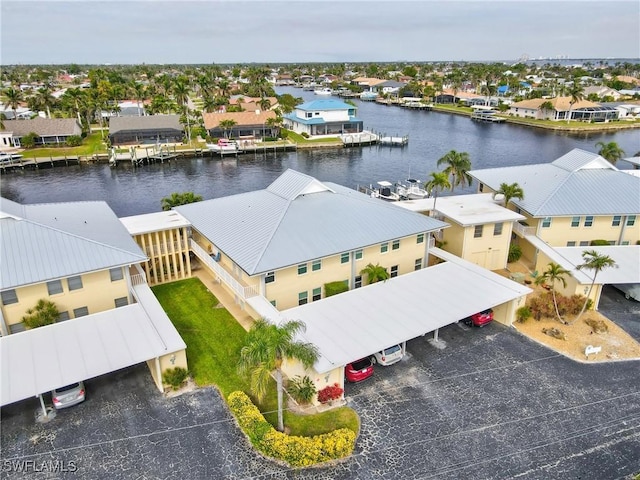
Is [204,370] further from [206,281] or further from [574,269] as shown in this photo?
[574,269]

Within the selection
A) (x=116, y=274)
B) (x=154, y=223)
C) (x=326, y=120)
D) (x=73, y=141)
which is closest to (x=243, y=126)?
(x=326, y=120)

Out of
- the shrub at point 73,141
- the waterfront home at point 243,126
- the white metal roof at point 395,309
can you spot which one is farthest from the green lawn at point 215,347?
the shrub at point 73,141

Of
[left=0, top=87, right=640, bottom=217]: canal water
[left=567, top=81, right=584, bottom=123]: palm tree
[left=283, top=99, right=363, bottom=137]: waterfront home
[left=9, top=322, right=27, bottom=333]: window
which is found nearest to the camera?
[left=9, top=322, right=27, bottom=333]: window

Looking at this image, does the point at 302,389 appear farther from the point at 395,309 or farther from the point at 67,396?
the point at 67,396

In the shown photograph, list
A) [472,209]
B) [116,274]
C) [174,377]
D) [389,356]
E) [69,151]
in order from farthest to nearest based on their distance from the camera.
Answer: [69,151]
[472,209]
[116,274]
[389,356]
[174,377]

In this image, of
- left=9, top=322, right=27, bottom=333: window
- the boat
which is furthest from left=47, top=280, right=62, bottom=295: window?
the boat

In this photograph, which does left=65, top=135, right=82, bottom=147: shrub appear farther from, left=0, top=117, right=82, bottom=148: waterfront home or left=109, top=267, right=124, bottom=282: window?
left=109, top=267, right=124, bottom=282: window

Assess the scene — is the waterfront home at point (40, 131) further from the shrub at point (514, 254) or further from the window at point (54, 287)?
the shrub at point (514, 254)
